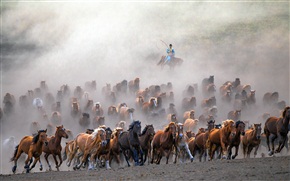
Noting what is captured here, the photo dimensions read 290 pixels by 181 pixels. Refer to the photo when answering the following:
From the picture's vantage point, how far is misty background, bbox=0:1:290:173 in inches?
3410

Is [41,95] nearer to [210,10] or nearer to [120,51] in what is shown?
[120,51]

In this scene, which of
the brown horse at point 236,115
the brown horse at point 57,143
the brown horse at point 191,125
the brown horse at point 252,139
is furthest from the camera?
the brown horse at point 236,115

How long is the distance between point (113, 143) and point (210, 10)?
77.1m

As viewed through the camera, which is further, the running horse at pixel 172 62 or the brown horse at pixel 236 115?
the running horse at pixel 172 62

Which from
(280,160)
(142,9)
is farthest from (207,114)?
(142,9)

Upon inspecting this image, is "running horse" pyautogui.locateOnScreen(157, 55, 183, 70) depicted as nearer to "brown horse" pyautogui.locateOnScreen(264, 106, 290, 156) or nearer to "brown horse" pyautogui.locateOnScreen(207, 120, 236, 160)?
"brown horse" pyautogui.locateOnScreen(264, 106, 290, 156)

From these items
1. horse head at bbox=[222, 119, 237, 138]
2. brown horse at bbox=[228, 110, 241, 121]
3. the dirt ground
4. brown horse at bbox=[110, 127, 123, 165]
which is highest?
brown horse at bbox=[228, 110, 241, 121]

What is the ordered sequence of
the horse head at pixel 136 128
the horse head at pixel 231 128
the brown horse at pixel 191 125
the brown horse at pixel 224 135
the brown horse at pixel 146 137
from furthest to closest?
1. the brown horse at pixel 191 125
2. the brown horse at pixel 146 137
3. the horse head at pixel 136 128
4. the brown horse at pixel 224 135
5. the horse head at pixel 231 128

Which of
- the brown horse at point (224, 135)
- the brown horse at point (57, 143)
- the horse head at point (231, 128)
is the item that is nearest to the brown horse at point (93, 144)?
the brown horse at point (57, 143)

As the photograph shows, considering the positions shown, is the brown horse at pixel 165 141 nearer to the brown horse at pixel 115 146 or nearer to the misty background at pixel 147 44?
the brown horse at pixel 115 146

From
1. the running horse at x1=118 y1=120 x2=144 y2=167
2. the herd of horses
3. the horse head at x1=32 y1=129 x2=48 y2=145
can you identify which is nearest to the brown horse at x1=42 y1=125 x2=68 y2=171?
the herd of horses

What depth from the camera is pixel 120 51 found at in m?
102

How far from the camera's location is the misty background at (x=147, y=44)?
86625 mm

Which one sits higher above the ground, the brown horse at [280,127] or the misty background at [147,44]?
the misty background at [147,44]
